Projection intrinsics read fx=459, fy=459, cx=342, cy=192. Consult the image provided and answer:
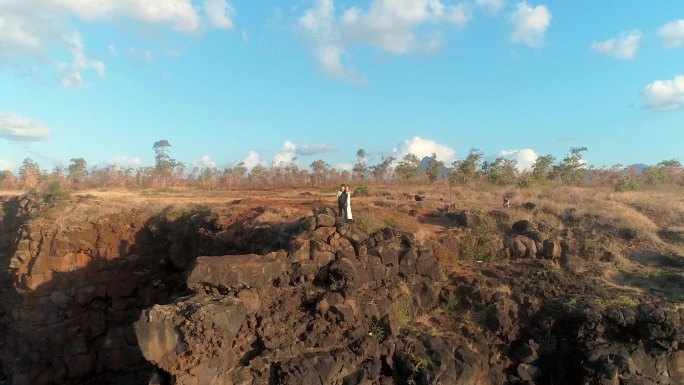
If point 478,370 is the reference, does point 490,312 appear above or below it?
above

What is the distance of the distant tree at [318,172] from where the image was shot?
3812 centimetres

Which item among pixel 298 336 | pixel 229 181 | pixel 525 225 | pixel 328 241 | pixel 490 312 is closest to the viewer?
pixel 298 336

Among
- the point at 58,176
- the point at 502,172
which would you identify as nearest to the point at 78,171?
the point at 58,176

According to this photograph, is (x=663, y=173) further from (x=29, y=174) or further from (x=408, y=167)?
(x=29, y=174)

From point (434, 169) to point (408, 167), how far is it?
2.40m

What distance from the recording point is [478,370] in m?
8.91

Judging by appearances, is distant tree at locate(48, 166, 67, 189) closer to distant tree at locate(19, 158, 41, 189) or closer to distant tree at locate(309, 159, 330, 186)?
distant tree at locate(19, 158, 41, 189)

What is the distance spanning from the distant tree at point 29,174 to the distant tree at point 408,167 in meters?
26.9

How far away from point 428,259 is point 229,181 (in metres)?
29.0

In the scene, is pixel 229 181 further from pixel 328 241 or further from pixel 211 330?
pixel 211 330

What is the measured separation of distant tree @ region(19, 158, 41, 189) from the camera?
3396 cm

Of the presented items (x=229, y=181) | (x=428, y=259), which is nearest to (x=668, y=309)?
(x=428, y=259)

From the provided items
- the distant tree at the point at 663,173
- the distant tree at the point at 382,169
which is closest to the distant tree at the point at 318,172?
the distant tree at the point at 382,169

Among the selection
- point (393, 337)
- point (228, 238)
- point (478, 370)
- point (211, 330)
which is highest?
point (228, 238)
